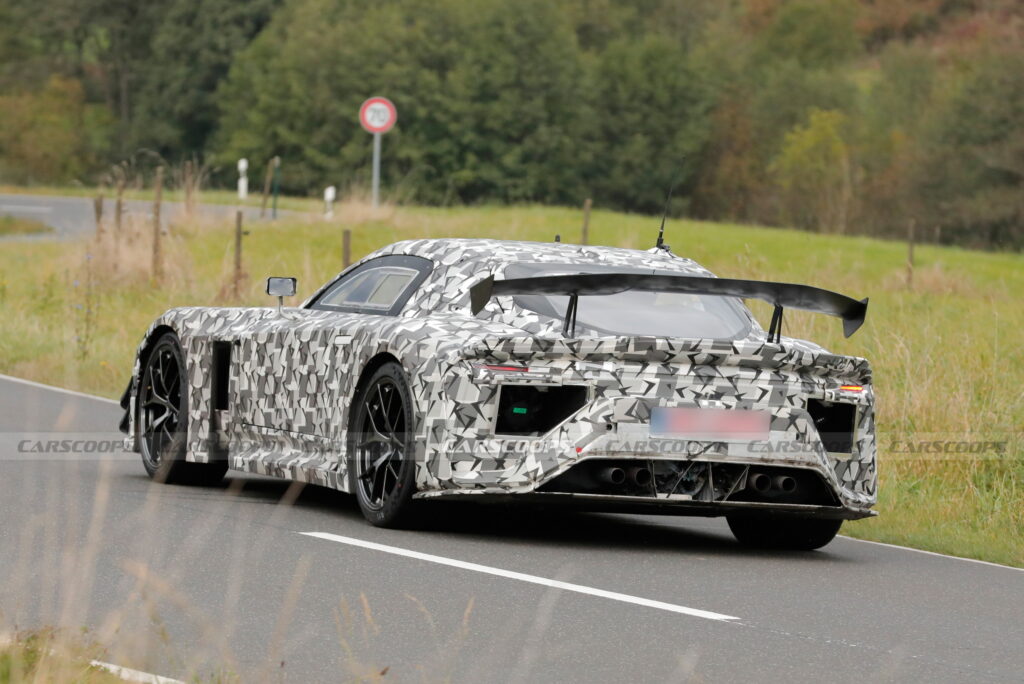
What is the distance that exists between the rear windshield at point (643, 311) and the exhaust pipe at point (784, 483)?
73 centimetres

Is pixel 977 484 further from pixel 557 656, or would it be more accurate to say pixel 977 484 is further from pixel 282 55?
pixel 282 55

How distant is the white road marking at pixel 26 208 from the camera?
167ft

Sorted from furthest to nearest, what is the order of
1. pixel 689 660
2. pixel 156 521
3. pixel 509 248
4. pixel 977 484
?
pixel 977 484 → pixel 509 248 → pixel 156 521 → pixel 689 660

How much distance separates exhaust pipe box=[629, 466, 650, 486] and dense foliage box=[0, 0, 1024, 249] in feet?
228

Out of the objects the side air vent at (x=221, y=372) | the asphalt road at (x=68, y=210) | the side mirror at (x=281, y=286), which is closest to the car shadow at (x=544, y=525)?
the side air vent at (x=221, y=372)

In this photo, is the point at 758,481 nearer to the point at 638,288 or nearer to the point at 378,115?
the point at 638,288

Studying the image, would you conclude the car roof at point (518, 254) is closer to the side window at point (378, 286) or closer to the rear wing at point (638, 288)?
the side window at point (378, 286)

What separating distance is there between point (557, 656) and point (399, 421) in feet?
9.26

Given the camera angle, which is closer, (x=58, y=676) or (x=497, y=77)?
(x=58, y=676)

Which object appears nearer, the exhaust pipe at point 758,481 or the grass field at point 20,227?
the exhaust pipe at point 758,481

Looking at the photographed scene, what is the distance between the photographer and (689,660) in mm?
6020

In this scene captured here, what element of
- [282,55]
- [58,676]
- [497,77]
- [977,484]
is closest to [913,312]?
[977,484]

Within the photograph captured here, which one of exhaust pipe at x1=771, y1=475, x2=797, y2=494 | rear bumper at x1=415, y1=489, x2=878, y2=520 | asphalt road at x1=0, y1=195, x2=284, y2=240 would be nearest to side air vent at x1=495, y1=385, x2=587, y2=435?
rear bumper at x1=415, y1=489, x2=878, y2=520

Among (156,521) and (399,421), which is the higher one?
(399,421)
